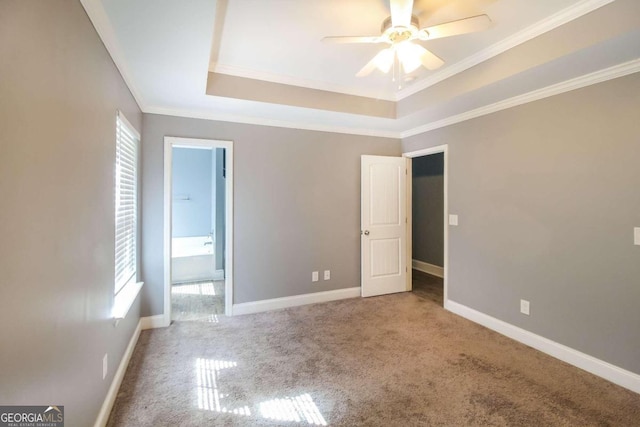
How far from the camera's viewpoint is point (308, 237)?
4.02m

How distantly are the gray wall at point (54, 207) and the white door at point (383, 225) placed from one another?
3.07 metres

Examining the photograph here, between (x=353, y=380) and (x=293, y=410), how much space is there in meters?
0.54

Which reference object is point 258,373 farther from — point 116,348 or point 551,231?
point 551,231

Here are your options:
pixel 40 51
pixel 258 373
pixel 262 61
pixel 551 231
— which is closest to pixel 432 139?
pixel 551 231

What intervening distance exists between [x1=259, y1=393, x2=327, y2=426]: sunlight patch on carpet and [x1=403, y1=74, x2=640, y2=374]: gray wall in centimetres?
226

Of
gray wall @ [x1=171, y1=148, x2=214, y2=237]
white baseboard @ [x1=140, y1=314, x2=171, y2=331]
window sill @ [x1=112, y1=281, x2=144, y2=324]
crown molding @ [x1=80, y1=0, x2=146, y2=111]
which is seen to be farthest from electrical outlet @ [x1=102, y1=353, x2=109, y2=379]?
gray wall @ [x1=171, y1=148, x2=214, y2=237]

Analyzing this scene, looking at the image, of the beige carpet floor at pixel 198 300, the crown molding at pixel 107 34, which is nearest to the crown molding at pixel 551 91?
the crown molding at pixel 107 34

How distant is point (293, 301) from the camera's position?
3920 millimetres

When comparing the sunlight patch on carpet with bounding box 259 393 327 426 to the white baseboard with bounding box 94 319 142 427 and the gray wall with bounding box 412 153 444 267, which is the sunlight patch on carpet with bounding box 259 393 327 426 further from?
the gray wall with bounding box 412 153 444 267

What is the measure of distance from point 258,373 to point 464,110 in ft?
11.0

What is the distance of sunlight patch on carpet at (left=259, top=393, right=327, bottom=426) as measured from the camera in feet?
6.30

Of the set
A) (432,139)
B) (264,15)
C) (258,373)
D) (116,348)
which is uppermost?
(264,15)

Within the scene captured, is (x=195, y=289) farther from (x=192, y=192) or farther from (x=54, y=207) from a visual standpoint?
(x=54, y=207)

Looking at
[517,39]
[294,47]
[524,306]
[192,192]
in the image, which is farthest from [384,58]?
[192,192]
